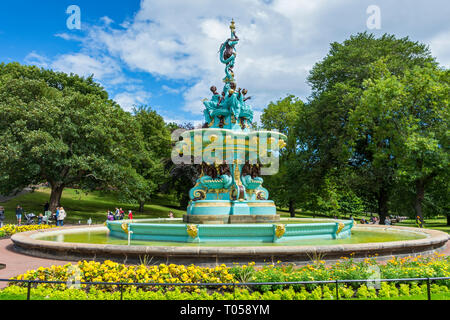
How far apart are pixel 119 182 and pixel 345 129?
20493 mm

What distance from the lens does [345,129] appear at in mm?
31141

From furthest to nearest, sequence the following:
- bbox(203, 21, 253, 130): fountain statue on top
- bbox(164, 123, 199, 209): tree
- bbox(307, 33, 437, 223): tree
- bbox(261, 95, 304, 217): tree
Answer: bbox(164, 123, 199, 209): tree → bbox(261, 95, 304, 217): tree → bbox(307, 33, 437, 223): tree → bbox(203, 21, 253, 130): fountain statue on top

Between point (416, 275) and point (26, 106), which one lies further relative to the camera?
point (26, 106)

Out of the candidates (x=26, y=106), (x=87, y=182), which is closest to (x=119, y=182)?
(x=87, y=182)

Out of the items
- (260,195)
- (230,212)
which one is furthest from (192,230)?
(260,195)

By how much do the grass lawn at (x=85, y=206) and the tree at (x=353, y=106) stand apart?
1944 cm

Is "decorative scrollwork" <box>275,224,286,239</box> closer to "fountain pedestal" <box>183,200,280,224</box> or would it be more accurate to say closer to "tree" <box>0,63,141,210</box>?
"fountain pedestal" <box>183,200,280,224</box>

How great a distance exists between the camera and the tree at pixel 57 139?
26.8 metres

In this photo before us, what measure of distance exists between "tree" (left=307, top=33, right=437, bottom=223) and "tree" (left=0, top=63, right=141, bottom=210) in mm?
18304

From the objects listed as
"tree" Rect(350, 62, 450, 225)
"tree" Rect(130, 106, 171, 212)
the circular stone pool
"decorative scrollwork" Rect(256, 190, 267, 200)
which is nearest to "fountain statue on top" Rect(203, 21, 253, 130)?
"decorative scrollwork" Rect(256, 190, 267, 200)

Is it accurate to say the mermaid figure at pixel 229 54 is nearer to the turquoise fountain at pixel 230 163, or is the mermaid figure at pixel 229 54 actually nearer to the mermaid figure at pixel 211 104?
the turquoise fountain at pixel 230 163

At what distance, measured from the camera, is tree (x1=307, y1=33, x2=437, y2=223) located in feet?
97.8
